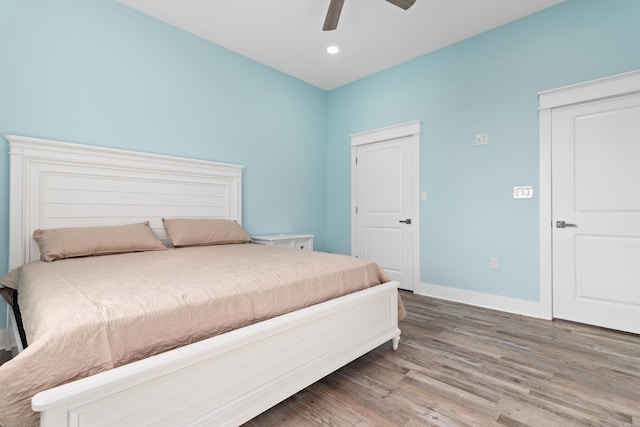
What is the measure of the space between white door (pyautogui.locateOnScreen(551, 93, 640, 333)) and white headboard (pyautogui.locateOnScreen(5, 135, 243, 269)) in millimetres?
3330

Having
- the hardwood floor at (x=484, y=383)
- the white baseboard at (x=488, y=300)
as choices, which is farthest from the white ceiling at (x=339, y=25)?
the hardwood floor at (x=484, y=383)

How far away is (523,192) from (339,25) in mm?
2417

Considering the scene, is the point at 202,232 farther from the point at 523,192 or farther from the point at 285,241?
the point at 523,192

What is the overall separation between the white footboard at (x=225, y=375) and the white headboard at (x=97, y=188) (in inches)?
80.9

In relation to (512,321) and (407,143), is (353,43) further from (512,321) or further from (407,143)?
(512,321)

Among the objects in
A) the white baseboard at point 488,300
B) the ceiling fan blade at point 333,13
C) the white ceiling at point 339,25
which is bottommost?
the white baseboard at point 488,300

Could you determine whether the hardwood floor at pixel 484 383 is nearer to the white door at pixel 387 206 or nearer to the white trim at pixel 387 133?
the white door at pixel 387 206

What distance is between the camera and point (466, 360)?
207cm

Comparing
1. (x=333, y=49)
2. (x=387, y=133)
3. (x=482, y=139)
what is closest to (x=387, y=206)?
(x=387, y=133)

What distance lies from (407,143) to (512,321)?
2.21m

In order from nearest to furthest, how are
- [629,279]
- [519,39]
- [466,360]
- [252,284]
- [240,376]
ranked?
[240,376], [252,284], [466,360], [629,279], [519,39]

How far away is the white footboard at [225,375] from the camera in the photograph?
0.93 m

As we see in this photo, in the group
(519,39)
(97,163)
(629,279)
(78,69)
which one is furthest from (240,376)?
(519,39)

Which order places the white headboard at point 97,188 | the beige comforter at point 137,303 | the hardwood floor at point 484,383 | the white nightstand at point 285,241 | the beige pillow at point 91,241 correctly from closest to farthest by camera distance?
the beige comforter at point 137,303 < the hardwood floor at point 484,383 < the beige pillow at point 91,241 < the white headboard at point 97,188 < the white nightstand at point 285,241
